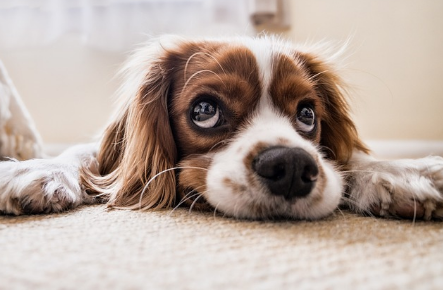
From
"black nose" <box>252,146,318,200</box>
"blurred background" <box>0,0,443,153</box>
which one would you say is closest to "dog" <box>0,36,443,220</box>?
"black nose" <box>252,146,318,200</box>

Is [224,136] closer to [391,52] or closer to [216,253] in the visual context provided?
[216,253]

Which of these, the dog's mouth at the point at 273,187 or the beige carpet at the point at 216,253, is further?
the dog's mouth at the point at 273,187

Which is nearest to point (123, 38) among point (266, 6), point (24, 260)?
point (266, 6)

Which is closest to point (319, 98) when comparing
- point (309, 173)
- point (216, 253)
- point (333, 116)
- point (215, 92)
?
point (333, 116)

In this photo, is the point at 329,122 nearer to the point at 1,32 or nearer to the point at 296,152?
the point at 296,152

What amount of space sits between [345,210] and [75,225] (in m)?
0.69

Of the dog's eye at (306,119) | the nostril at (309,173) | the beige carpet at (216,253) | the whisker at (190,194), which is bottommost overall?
the whisker at (190,194)

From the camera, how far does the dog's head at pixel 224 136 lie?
1.02 meters

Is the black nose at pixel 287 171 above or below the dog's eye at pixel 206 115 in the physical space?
below

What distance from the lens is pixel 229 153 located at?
1.14 metres

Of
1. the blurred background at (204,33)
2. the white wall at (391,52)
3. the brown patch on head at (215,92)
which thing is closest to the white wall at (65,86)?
the blurred background at (204,33)

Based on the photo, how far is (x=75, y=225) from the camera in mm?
946

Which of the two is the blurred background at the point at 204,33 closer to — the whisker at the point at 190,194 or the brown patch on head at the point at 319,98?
the brown patch on head at the point at 319,98

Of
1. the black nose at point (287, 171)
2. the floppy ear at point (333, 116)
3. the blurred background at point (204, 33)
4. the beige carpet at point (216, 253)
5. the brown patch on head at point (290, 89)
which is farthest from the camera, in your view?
the blurred background at point (204, 33)
